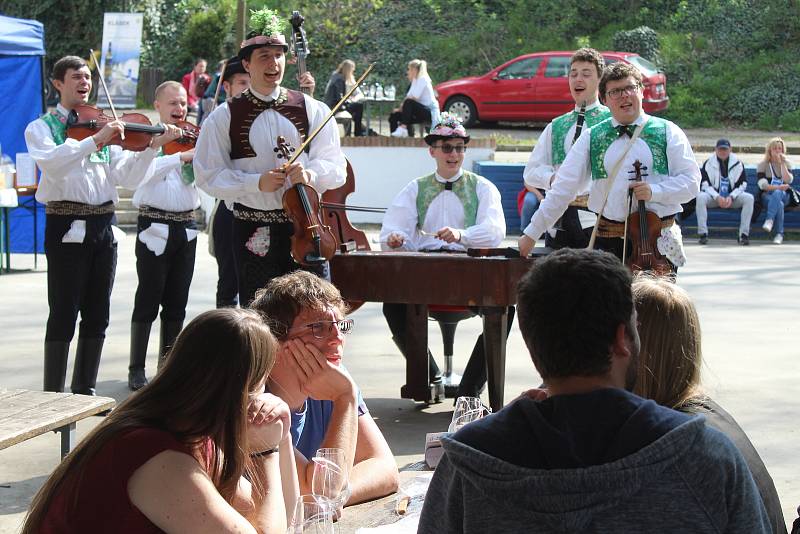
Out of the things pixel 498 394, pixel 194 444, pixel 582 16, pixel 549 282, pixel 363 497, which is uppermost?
pixel 582 16

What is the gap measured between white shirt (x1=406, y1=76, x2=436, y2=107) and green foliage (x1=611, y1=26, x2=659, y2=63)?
A: 10617mm

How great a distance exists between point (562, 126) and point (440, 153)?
0.92 m

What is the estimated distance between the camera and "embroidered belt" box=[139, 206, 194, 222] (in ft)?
21.3

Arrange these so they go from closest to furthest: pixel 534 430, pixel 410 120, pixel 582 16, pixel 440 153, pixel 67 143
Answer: pixel 534 430 → pixel 67 143 → pixel 440 153 → pixel 410 120 → pixel 582 16

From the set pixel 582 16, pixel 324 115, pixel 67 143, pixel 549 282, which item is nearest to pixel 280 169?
pixel 324 115

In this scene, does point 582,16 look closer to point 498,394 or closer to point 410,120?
point 410,120

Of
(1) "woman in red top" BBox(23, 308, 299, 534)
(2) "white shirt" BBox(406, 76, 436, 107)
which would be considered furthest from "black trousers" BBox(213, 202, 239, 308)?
(2) "white shirt" BBox(406, 76, 436, 107)

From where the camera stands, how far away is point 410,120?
Answer: 59.2ft

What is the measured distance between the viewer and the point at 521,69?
22.3m

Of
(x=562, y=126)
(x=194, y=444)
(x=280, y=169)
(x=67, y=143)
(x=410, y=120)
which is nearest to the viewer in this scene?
(x=194, y=444)

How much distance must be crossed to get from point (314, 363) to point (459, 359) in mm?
4124

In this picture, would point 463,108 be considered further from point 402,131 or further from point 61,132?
point 61,132

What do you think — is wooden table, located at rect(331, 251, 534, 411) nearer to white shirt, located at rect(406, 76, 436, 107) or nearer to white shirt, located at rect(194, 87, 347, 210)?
white shirt, located at rect(194, 87, 347, 210)

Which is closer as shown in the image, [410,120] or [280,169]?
[280,169]
